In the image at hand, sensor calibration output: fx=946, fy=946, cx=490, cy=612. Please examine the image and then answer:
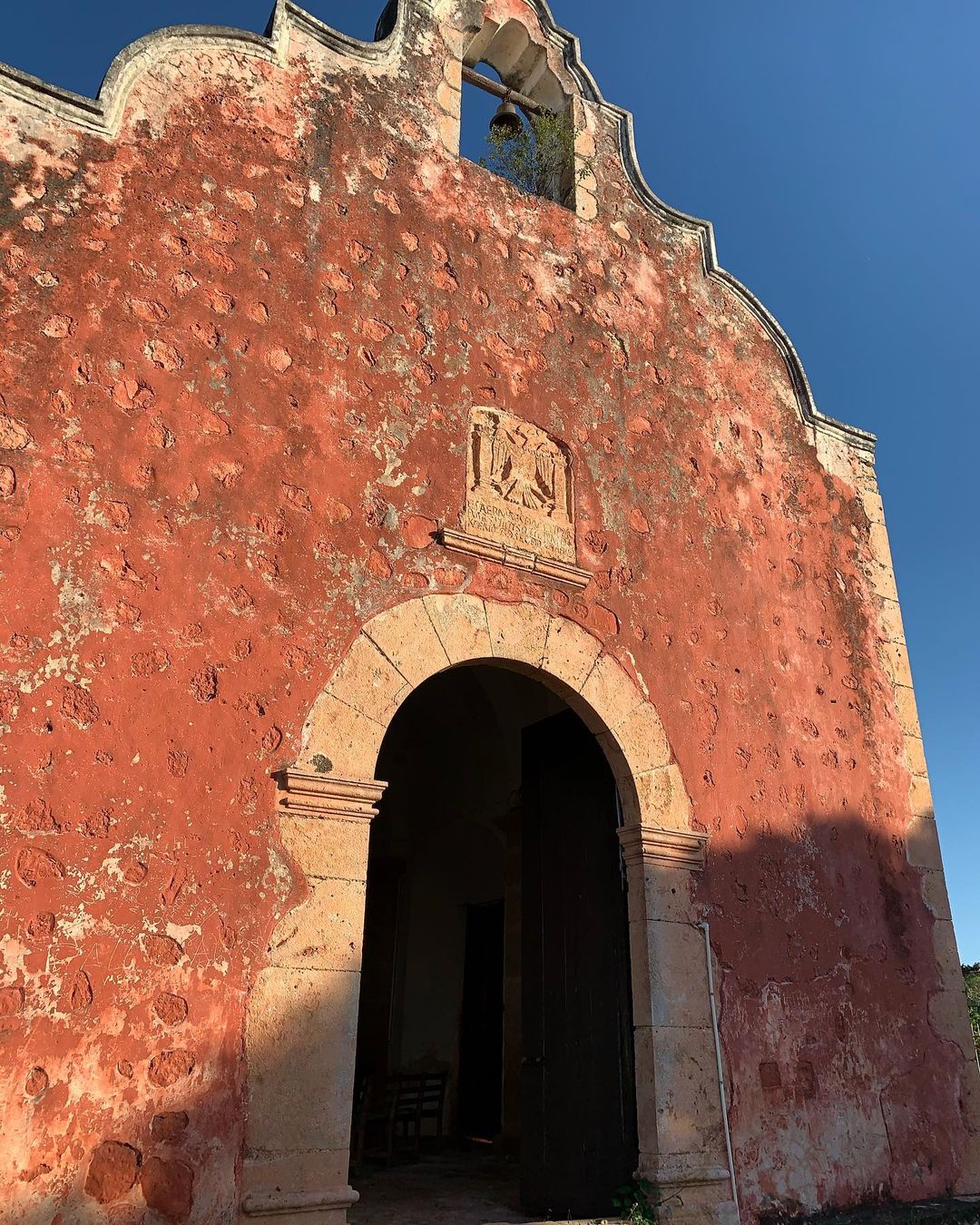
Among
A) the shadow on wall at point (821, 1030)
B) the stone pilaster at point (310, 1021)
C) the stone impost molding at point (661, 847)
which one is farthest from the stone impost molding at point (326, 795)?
the stone impost molding at point (661, 847)

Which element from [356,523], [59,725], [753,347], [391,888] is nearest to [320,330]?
[356,523]

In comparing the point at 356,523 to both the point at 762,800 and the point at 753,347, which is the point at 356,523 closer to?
the point at 762,800

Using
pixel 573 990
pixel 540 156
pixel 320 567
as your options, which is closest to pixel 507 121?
pixel 540 156

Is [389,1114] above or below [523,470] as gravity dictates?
below

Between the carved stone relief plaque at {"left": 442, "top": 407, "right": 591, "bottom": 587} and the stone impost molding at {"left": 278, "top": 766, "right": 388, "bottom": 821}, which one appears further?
the carved stone relief plaque at {"left": 442, "top": 407, "right": 591, "bottom": 587}

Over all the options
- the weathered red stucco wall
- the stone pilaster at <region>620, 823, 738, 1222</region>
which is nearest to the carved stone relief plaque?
the weathered red stucco wall

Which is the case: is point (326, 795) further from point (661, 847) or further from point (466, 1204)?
point (466, 1204)

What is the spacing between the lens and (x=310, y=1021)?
333 centimetres

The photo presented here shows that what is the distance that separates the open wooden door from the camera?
169 inches

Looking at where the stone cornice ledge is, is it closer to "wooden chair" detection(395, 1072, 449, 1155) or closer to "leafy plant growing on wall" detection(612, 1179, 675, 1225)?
"leafy plant growing on wall" detection(612, 1179, 675, 1225)

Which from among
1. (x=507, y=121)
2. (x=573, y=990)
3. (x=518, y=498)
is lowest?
(x=573, y=990)

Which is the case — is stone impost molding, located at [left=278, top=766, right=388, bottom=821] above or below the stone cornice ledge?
above

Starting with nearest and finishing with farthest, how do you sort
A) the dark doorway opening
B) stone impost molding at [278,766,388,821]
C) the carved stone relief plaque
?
stone impost molding at [278,766,388,821] → the carved stone relief plaque → the dark doorway opening

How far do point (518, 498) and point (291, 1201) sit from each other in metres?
3.11
